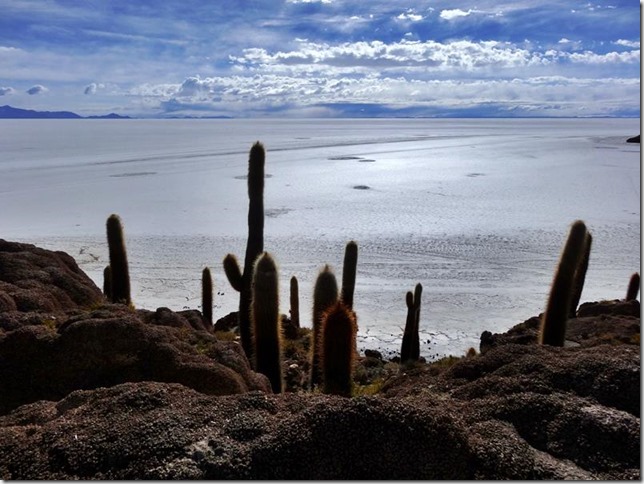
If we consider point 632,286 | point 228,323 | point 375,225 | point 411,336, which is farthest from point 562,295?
point 375,225

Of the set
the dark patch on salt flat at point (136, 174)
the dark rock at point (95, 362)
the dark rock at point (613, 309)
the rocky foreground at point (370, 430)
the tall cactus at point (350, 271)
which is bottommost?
the dark rock at point (613, 309)

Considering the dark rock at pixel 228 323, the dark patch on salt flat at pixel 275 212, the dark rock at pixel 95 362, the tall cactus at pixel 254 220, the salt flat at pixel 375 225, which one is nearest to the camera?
the dark rock at pixel 95 362

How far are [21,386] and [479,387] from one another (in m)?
3.64

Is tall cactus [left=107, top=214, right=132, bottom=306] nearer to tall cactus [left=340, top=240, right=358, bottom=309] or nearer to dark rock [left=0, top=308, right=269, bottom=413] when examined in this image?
tall cactus [left=340, top=240, right=358, bottom=309]

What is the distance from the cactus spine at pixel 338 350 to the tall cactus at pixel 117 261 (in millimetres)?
5423

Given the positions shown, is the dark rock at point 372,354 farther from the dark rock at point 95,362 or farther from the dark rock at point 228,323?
the dark rock at point 95,362

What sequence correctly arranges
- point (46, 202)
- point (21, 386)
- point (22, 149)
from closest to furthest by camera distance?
point (21, 386) → point (46, 202) → point (22, 149)

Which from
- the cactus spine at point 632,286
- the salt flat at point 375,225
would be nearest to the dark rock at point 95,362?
the salt flat at point 375,225

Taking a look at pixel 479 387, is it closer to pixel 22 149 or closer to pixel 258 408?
pixel 258 408

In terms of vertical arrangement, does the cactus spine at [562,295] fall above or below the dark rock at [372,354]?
above

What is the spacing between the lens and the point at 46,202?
30.2 meters

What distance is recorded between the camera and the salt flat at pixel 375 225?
55.4ft

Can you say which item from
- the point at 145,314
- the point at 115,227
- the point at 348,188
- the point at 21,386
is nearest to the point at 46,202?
the point at 348,188

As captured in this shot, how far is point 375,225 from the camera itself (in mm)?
26078
